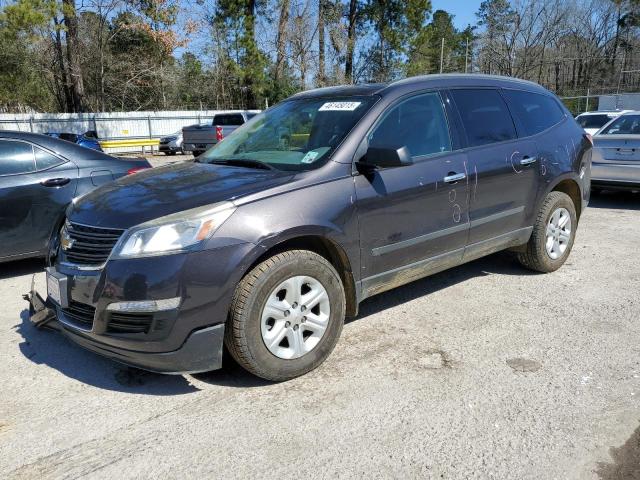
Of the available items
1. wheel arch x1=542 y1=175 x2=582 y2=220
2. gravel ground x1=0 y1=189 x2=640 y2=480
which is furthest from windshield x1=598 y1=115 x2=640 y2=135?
gravel ground x1=0 y1=189 x2=640 y2=480

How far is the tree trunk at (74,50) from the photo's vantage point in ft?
67.3

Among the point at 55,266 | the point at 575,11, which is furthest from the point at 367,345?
the point at 575,11

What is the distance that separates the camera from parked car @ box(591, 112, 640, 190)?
8.48 metres

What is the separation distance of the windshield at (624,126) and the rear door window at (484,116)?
5734 mm

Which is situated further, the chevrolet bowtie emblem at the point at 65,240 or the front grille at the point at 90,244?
the chevrolet bowtie emblem at the point at 65,240

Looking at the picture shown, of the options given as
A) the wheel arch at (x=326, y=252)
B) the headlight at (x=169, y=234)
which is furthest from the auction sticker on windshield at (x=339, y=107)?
the headlight at (x=169, y=234)

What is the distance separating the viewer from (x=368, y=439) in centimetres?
271

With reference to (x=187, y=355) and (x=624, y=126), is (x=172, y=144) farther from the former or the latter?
(x=187, y=355)

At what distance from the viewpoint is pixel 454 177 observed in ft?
13.3

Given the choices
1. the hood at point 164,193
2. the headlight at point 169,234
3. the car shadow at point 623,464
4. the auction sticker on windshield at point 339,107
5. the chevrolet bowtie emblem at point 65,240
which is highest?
the auction sticker on windshield at point 339,107

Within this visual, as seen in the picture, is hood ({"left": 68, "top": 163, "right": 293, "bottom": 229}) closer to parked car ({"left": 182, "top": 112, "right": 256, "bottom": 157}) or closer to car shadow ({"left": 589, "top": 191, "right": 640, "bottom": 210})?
car shadow ({"left": 589, "top": 191, "right": 640, "bottom": 210})

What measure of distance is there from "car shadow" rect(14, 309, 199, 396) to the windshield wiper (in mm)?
1453

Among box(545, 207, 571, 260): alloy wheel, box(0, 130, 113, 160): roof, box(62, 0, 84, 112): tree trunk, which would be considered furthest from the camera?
box(62, 0, 84, 112): tree trunk

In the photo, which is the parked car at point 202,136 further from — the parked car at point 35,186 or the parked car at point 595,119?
the parked car at point 35,186
